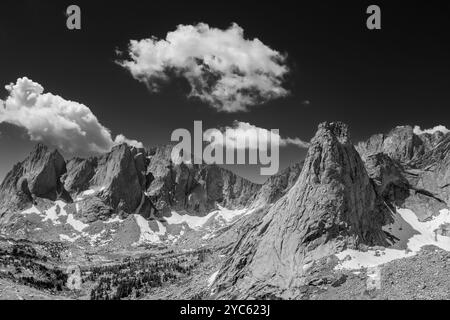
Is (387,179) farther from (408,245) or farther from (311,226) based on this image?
(311,226)

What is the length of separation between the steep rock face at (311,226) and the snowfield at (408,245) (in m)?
4.43

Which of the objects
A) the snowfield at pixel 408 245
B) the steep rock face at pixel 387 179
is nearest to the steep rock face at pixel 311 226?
the snowfield at pixel 408 245

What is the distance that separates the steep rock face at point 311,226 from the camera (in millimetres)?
87938

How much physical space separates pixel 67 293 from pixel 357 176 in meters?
127

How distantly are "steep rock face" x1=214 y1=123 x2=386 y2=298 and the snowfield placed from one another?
4426 millimetres

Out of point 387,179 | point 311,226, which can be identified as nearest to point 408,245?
point 387,179

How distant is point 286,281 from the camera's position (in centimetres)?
8244

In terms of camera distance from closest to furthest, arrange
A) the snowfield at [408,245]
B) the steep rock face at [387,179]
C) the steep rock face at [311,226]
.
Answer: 1. the snowfield at [408,245]
2. the steep rock face at [311,226]
3. the steep rock face at [387,179]

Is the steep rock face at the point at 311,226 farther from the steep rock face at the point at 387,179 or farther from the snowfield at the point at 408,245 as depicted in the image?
the steep rock face at the point at 387,179

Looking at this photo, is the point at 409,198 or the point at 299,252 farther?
the point at 409,198
